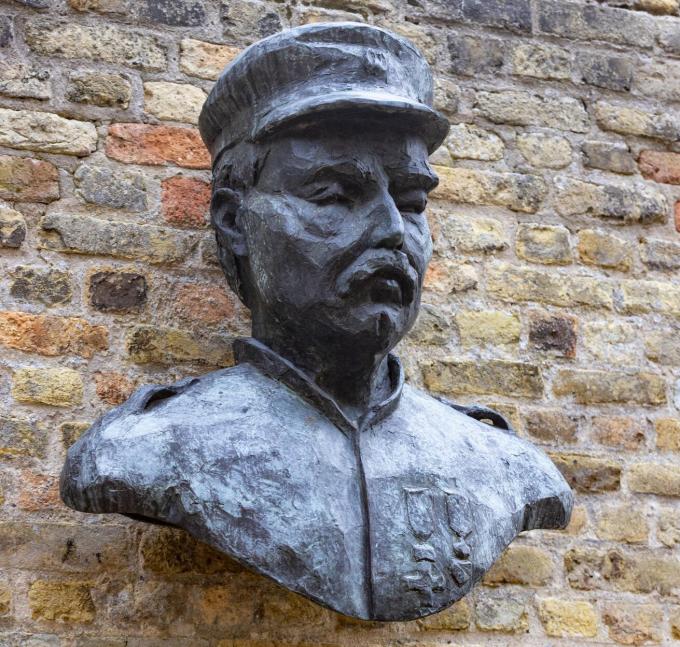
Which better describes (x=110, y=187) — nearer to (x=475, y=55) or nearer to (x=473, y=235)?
(x=473, y=235)

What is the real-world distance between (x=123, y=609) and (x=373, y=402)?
2.93 ft

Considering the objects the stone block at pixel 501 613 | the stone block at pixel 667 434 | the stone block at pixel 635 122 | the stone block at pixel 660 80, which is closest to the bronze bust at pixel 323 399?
the stone block at pixel 501 613

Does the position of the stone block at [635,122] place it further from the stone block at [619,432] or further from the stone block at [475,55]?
the stone block at [619,432]

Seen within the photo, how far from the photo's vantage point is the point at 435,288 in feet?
12.1

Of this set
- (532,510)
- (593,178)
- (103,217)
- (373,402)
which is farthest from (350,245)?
(593,178)

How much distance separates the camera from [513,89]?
3.95 metres

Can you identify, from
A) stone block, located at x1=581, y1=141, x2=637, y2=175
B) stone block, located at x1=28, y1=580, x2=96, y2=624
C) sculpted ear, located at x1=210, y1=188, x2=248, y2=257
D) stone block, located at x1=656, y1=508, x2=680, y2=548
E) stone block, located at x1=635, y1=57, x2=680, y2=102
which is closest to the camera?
sculpted ear, located at x1=210, y1=188, x2=248, y2=257

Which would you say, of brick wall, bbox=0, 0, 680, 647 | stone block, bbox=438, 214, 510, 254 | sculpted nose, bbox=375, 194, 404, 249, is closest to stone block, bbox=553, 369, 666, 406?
brick wall, bbox=0, 0, 680, 647

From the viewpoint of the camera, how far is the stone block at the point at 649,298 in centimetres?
384

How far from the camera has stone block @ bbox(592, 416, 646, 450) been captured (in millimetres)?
3684

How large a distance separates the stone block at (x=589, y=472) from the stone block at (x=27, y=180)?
5.70ft

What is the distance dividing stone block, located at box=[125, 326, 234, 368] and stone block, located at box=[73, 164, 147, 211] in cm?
39

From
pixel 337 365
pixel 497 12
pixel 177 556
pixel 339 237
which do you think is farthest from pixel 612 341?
pixel 177 556

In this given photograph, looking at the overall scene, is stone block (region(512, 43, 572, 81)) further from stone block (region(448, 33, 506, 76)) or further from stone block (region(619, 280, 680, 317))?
stone block (region(619, 280, 680, 317))
